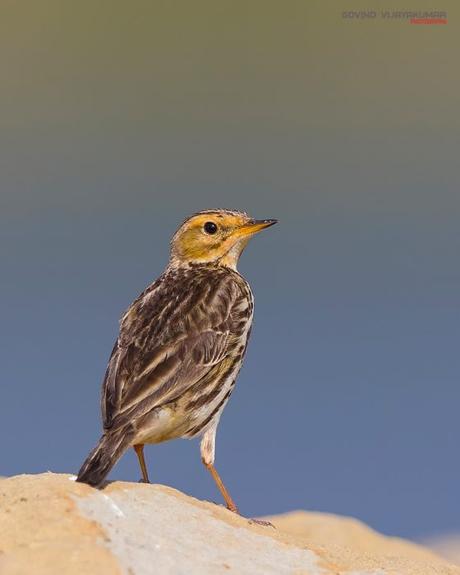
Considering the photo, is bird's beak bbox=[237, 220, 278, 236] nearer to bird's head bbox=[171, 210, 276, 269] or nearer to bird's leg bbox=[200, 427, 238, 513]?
bird's head bbox=[171, 210, 276, 269]

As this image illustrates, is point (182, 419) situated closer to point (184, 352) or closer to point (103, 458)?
point (184, 352)

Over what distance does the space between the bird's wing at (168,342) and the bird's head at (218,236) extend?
1.87 ft

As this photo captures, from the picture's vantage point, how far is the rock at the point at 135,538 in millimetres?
10039

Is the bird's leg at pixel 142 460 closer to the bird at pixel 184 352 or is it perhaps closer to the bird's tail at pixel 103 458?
the bird at pixel 184 352

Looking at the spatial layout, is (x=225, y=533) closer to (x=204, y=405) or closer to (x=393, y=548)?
(x=204, y=405)

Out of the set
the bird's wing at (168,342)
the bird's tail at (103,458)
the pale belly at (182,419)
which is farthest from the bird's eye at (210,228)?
the bird's tail at (103,458)

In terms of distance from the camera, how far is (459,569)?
15.6 m

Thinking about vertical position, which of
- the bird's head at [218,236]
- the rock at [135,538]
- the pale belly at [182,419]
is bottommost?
the rock at [135,538]

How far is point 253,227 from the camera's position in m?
15.7

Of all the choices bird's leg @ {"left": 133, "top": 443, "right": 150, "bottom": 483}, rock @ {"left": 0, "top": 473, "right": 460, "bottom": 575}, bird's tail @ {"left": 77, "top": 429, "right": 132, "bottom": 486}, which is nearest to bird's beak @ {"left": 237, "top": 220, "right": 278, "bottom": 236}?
bird's leg @ {"left": 133, "top": 443, "right": 150, "bottom": 483}

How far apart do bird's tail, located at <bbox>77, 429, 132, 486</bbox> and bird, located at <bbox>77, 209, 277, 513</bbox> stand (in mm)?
11

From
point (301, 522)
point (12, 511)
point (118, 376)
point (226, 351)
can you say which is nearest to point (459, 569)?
point (226, 351)

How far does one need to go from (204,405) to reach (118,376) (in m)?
1.14

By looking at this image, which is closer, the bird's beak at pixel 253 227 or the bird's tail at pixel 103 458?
the bird's tail at pixel 103 458
